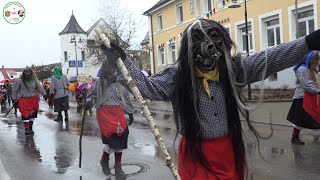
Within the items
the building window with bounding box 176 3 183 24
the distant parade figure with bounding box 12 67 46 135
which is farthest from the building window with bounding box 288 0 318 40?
the distant parade figure with bounding box 12 67 46 135

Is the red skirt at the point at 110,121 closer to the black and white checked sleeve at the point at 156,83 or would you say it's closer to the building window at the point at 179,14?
the black and white checked sleeve at the point at 156,83

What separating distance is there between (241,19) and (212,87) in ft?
69.6

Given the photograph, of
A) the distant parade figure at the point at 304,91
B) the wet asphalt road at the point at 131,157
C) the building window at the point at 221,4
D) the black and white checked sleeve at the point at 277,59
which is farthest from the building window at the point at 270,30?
the black and white checked sleeve at the point at 277,59

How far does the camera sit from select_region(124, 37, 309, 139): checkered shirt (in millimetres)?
2438

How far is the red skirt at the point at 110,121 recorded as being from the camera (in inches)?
256

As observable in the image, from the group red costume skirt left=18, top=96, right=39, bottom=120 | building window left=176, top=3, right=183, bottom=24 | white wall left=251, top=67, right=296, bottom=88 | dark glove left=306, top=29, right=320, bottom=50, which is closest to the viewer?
dark glove left=306, top=29, right=320, bottom=50

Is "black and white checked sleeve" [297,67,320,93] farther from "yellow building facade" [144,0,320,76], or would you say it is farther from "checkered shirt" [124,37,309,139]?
"checkered shirt" [124,37,309,139]

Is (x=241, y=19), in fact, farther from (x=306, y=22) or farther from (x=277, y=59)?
(x=277, y=59)

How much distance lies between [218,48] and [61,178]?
4.50m

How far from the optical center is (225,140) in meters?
2.57

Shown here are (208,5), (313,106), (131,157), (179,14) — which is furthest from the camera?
(179,14)

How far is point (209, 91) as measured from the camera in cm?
254

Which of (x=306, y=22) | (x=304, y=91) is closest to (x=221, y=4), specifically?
(x=306, y=22)

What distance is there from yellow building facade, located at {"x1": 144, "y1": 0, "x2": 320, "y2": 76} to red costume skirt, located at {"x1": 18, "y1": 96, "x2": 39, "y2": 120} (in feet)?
15.0
